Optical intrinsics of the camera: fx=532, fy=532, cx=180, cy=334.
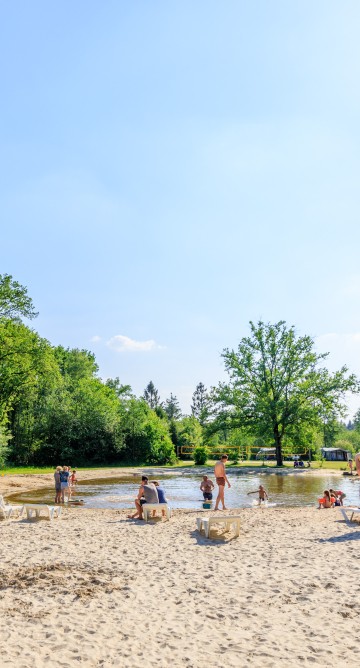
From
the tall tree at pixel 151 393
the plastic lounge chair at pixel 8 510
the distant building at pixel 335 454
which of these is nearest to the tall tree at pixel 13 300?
the plastic lounge chair at pixel 8 510

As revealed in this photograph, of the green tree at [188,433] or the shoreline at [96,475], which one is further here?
the green tree at [188,433]

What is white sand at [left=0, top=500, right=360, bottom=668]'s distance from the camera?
6078mm

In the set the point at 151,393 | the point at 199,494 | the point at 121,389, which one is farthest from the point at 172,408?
the point at 199,494

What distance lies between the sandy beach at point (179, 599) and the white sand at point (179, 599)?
2cm

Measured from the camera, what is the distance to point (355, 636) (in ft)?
21.2

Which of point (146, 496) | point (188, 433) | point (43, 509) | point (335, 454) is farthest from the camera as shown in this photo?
point (335, 454)

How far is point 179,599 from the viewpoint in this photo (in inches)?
312

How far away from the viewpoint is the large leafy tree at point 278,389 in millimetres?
52125

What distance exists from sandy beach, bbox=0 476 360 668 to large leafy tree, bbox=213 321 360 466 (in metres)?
39.8

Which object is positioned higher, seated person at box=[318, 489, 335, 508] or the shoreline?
seated person at box=[318, 489, 335, 508]

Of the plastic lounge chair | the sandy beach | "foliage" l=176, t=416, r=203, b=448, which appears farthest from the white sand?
"foliage" l=176, t=416, r=203, b=448

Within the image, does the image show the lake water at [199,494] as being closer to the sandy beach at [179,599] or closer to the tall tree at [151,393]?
the sandy beach at [179,599]

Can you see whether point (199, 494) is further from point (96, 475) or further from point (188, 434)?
point (188, 434)

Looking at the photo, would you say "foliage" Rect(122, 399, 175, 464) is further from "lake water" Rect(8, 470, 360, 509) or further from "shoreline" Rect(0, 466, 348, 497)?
"lake water" Rect(8, 470, 360, 509)
